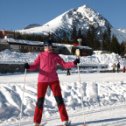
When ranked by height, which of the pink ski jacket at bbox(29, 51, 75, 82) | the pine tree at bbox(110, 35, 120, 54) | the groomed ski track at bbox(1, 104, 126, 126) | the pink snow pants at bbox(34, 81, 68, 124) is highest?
the pine tree at bbox(110, 35, 120, 54)

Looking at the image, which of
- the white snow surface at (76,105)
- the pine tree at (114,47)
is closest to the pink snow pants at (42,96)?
the white snow surface at (76,105)

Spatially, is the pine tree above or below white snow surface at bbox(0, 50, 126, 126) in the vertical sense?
above

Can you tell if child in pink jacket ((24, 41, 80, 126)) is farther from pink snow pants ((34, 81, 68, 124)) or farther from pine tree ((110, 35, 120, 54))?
pine tree ((110, 35, 120, 54))

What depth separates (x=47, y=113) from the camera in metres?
11.4

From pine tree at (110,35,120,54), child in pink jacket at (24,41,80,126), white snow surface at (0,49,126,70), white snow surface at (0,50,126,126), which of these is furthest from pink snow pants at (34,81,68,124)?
pine tree at (110,35,120,54)

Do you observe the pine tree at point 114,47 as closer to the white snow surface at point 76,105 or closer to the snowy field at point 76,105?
the white snow surface at point 76,105

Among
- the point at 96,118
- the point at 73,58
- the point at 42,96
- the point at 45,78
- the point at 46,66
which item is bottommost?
the point at 96,118

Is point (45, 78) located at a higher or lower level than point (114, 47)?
lower

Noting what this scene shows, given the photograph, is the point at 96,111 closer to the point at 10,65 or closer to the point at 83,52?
the point at 10,65

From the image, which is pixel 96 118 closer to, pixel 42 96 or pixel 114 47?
pixel 42 96

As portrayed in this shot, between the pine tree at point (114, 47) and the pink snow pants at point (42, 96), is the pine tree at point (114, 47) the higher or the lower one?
the higher one

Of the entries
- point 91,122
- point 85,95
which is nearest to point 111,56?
point 85,95

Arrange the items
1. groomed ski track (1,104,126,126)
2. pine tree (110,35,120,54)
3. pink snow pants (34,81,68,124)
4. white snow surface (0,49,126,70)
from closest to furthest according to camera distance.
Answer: pink snow pants (34,81,68,124)
groomed ski track (1,104,126,126)
white snow surface (0,49,126,70)
pine tree (110,35,120,54)

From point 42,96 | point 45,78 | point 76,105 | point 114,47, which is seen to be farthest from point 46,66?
point 114,47
